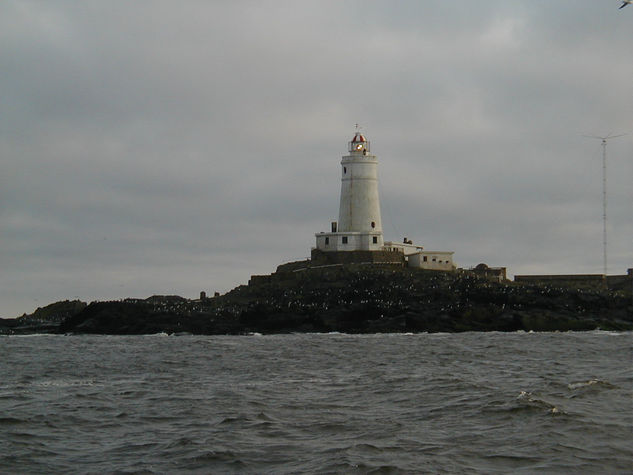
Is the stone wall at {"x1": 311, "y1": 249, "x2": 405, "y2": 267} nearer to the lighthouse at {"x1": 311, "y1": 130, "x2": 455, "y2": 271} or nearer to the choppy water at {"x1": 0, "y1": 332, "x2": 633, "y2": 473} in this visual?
the lighthouse at {"x1": 311, "y1": 130, "x2": 455, "y2": 271}

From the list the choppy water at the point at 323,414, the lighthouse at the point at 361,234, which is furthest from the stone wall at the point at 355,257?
the choppy water at the point at 323,414

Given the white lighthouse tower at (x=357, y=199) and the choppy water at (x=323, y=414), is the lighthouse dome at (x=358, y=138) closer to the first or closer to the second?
the white lighthouse tower at (x=357, y=199)

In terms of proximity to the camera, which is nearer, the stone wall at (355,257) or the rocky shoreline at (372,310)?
the rocky shoreline at (372,310)

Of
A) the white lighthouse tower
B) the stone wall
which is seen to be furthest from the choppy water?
the white lighthouse tower

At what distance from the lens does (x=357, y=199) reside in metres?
78.1

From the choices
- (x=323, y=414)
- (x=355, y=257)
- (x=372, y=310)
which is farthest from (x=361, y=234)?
(x=323, y=414)

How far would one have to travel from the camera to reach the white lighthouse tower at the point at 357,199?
77.1 metres

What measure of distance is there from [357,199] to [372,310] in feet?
67.8

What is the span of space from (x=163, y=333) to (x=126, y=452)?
143ft

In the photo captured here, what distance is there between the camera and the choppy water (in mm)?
15406

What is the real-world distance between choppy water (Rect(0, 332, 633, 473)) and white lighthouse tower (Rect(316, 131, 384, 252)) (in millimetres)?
41350

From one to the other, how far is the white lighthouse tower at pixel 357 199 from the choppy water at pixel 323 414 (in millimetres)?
41350

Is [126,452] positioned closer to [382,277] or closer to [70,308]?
[382,277]

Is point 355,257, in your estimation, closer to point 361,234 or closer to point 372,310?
point 361,234
